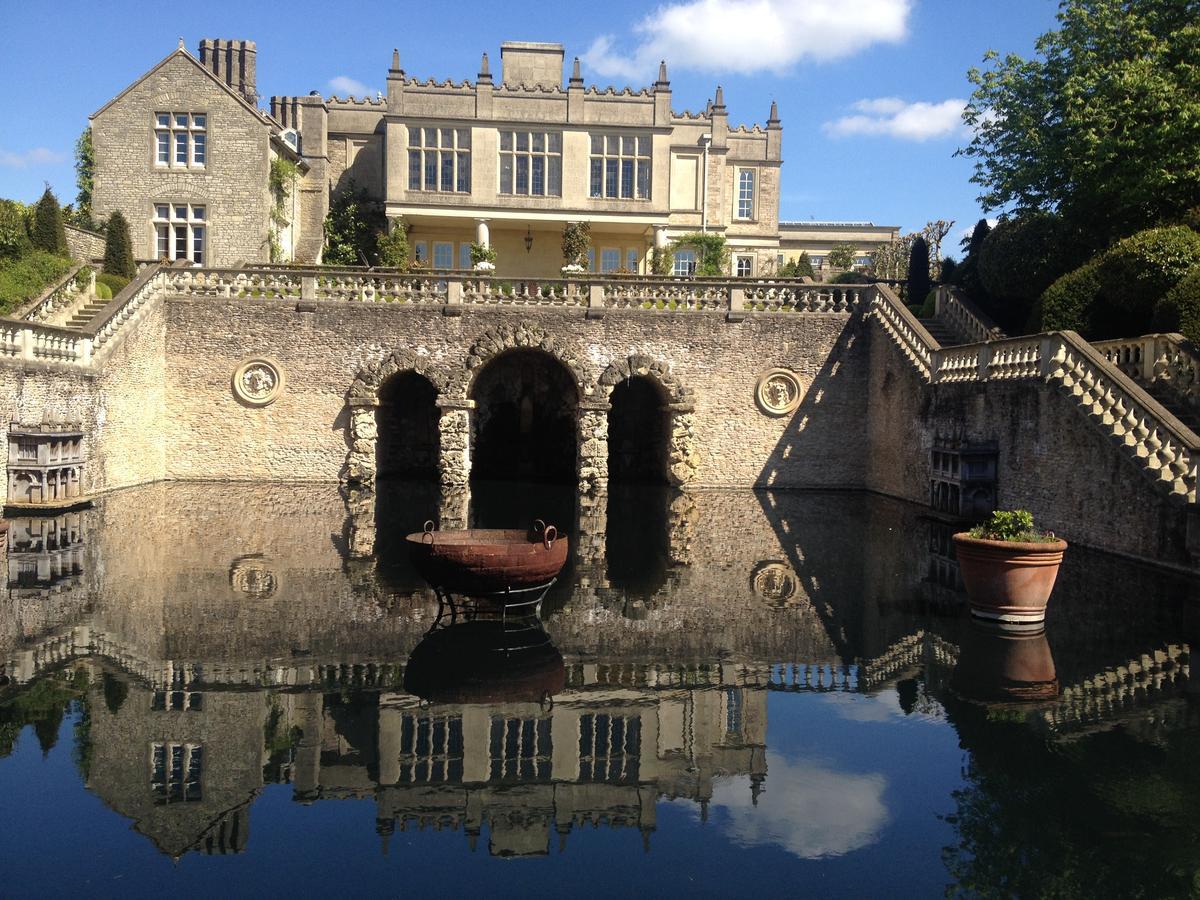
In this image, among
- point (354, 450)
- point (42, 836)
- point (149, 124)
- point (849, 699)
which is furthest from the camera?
point (149, 124)

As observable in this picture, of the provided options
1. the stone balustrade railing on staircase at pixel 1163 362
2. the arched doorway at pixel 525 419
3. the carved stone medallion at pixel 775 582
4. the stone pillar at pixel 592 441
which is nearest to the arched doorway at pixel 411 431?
the arched doorway at pixel 525 419

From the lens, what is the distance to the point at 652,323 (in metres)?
25.1

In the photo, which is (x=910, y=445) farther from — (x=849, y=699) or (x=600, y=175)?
(x=600, y=175)

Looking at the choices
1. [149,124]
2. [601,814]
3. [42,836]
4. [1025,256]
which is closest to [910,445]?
[1025,256]

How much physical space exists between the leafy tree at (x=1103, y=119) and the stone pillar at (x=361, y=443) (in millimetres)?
16537

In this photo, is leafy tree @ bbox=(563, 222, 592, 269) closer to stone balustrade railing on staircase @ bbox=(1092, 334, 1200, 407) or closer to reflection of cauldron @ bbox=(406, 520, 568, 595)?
stone balustrade railing on staircase @ bbox=(1092, 334, 1200, 407)

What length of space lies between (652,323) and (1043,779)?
1932cm

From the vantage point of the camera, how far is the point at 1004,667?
9.20 metres

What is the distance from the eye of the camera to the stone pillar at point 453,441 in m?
24.5

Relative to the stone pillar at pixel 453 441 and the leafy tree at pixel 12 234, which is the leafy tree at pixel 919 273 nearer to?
the stone pillar at pixel 453 441

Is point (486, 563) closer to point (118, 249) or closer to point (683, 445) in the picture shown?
point (683, 445)

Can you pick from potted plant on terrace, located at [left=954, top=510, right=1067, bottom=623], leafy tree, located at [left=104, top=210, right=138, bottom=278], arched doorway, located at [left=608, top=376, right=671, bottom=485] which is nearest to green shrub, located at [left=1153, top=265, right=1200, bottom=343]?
potted plant on terrace, located at [left=954, top=510, right=1067, bottom=623]

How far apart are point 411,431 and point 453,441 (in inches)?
198

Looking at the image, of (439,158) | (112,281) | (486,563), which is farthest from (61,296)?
(486,563)
